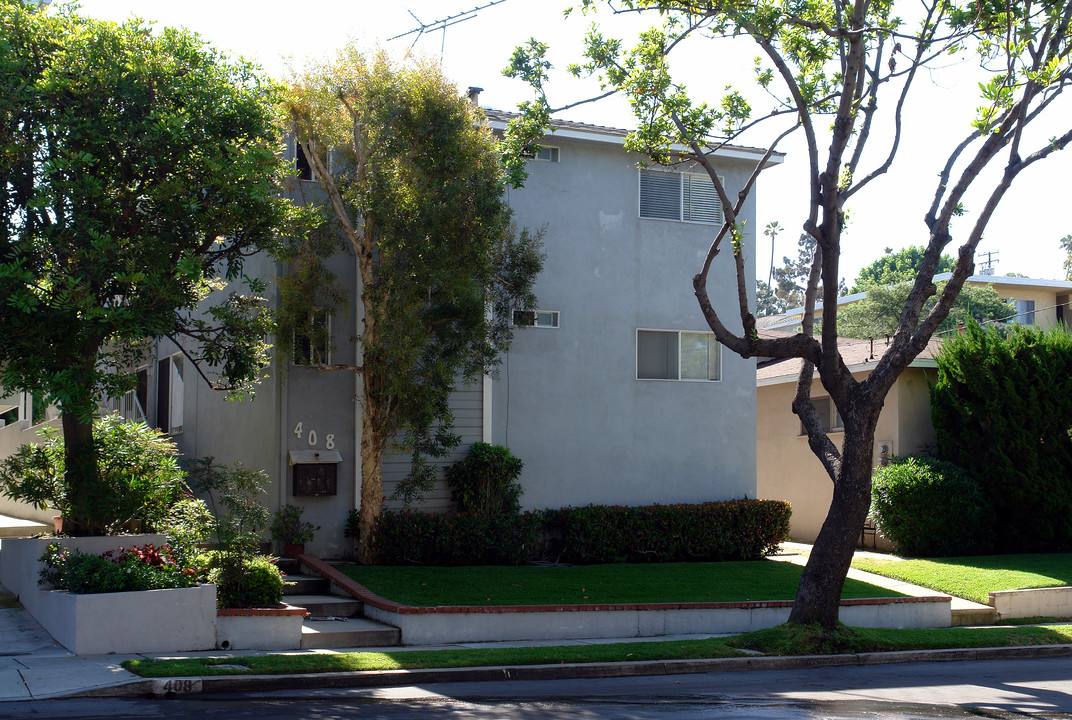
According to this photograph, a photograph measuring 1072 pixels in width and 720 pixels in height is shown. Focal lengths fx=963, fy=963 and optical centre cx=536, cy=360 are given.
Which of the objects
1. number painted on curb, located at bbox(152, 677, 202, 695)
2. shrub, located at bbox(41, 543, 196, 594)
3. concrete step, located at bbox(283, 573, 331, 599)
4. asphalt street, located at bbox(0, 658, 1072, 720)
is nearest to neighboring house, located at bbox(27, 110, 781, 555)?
concrete step, located at bbox(283, 573, 331, 599)

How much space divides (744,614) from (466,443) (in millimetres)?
5528

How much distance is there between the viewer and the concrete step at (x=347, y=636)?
36.7 feet

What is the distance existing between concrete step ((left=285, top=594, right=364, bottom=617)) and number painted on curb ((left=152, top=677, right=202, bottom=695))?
3.50 meters

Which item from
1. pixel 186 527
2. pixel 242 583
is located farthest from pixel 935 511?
pixel 186 527

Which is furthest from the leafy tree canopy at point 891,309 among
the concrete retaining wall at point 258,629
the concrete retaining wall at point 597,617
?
the concrete retaining wall at point 258,629

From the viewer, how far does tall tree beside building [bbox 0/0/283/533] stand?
33.2 feet

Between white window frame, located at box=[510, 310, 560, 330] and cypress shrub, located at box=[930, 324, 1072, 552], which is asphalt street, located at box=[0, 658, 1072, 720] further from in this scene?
cypress shrub, located at box=[930, 324, 1072, 552]

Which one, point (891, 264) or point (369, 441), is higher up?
point (891, 264)

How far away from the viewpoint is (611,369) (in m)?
17.7

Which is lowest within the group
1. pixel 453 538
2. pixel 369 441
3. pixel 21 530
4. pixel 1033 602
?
pixel 1033 602

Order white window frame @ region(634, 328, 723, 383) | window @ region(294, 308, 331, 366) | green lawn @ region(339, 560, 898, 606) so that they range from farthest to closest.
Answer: white window frame @ region(634, 328, 723, 383), window @ region(294, 308, 331, 366), green lawn @ region(339, 560, 898, 606)

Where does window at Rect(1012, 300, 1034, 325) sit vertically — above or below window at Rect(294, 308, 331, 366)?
above

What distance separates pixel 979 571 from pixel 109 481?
13.9 meters

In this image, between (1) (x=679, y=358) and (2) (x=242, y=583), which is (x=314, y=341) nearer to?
(2) (x=242, y=583)
